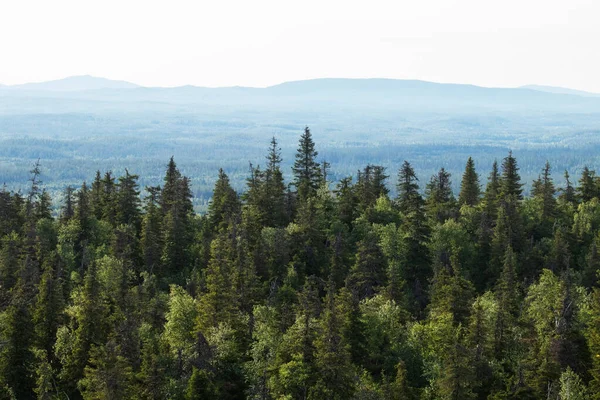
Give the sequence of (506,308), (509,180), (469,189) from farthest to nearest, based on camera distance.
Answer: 1. (469,189)
2. (509,180)
3. (506,308)

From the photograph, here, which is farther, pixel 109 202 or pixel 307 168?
pixel 307 168

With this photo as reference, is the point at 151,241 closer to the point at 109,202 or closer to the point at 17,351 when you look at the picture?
the point at 109,202

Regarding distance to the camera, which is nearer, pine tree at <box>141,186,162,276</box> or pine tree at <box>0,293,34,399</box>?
pine tree at <box>0,293,34,399</box>

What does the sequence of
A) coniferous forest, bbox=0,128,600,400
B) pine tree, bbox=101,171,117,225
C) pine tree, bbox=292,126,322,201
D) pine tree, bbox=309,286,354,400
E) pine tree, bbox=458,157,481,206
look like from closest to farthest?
pine tree, bbox=309,286,354,400 → coniferous forest, bbox=0,128,600,400 → pine tree, bbox=101,171,117,225 → pine tree, bbox=292,126,322,201 → pine tree, bbox=458,157,481,206

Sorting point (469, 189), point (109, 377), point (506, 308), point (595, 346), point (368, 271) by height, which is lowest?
point (109, 377)

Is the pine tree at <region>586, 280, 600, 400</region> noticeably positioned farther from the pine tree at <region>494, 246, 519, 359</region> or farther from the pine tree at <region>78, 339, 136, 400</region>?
the pine tree at <region>78, 339, 136, 400</region>

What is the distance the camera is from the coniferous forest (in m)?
51.4

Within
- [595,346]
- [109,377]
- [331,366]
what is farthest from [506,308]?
[109,377]

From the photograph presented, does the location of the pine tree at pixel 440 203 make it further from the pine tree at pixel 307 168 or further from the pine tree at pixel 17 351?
the pine tree at pixel 17 351

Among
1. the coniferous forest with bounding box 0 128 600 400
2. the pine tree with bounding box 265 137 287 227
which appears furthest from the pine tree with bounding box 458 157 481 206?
the pine tree with bounding box 265 137 287 227

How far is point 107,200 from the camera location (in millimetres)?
97125

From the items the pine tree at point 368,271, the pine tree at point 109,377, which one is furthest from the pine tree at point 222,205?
the pine tree at point 109,377

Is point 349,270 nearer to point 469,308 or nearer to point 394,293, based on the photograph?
point 394,293

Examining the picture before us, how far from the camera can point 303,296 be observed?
5397 centimetres
